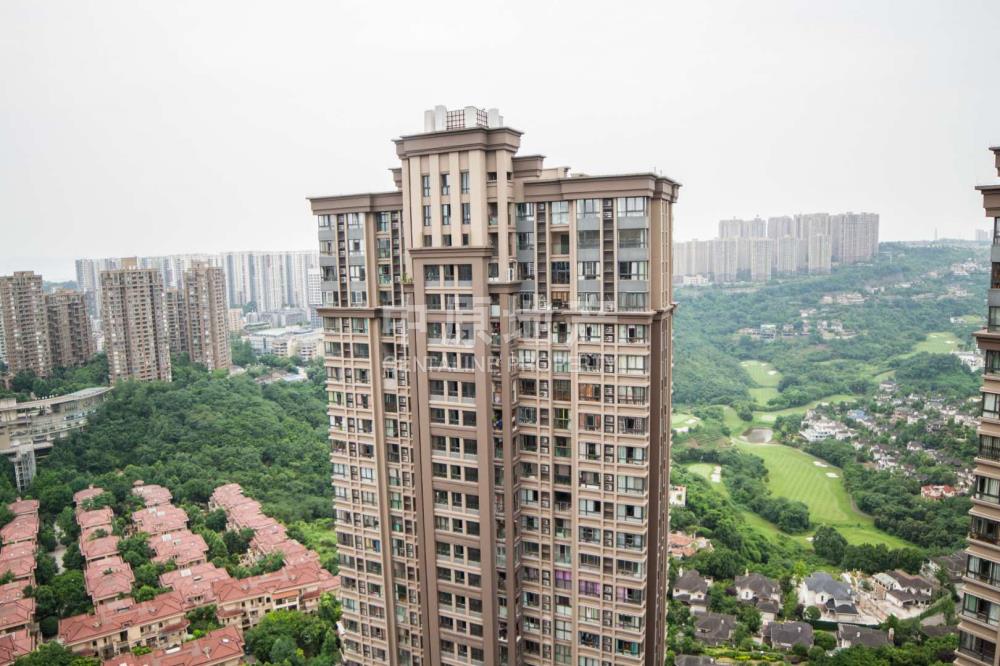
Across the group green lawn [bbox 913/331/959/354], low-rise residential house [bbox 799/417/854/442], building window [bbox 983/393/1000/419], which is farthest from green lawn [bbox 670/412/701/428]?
building window [bbox 983/393/1000/419]

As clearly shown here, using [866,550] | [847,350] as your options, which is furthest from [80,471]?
[847,350]

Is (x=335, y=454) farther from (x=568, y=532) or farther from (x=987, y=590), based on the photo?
(x=987, y=590)

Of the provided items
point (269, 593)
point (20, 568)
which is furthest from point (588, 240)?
point (20, 568)

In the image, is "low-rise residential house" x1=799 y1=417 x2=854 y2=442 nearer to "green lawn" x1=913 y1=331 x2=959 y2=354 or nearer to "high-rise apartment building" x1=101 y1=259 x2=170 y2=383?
"green lawn" x1=913 y1=331 x2=959 y2=354

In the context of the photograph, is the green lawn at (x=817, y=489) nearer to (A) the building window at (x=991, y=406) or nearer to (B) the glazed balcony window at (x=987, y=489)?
(B) the glazed balcony window at (x=987, y=489)

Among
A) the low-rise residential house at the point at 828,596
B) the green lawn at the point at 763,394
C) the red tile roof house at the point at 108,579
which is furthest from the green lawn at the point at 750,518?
the red tile roof house at the point at 108,579

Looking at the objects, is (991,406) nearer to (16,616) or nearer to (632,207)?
(632,207)

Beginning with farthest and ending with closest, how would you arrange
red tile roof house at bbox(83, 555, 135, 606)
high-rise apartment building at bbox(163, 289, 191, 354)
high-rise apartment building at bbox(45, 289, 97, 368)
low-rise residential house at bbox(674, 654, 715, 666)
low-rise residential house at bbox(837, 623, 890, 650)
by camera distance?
high-rise apartment building at bbox(163, 289, 191, 354) → high-rise apartment building at bbox(45, 289, 97, 368) → red tile roof house at bbox(83, 555, 135, 606) → low-rise residential house at bbox(837, 623, 890, 650) → low-rise residential house at bbox(674, 654, 715, 666)
